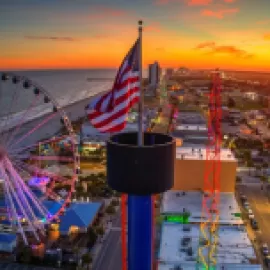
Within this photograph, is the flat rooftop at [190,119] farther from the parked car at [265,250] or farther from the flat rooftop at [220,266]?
the flat rooftop at [220,266]

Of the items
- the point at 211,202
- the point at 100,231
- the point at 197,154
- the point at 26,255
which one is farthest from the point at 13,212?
the point at 197,154

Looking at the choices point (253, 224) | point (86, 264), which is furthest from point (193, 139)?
point (86, 264)

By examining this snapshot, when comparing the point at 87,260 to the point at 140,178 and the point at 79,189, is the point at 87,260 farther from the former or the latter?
the point at 140,178

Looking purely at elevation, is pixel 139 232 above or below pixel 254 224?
above

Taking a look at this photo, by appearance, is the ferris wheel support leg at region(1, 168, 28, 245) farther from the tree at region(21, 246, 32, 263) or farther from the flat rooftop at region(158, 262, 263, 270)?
the flat rooftop at region(158, 262, 263, 270)

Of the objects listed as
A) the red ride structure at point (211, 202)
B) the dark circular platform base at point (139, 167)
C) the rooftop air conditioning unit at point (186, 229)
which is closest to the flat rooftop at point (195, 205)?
the red ride structure at point (211, 202)

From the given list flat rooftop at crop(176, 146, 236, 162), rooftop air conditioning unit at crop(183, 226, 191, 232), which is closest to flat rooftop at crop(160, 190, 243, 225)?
rooftop air conditioning unit at crop(183, 226, 191, 232)

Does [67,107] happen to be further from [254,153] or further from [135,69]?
[135,69]
